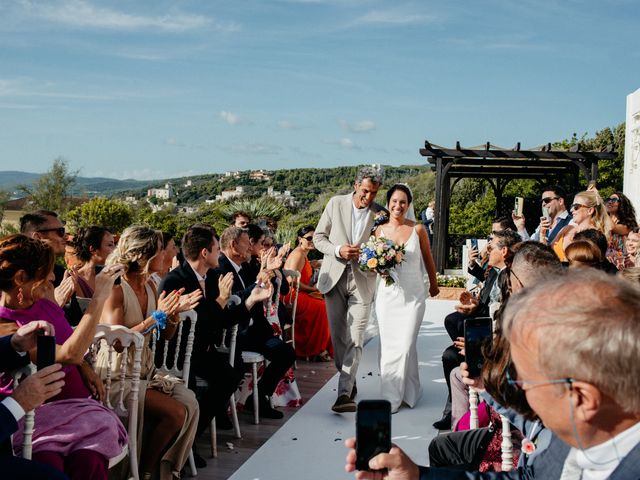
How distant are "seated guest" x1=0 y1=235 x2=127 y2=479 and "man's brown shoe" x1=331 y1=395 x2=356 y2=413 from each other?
2.75 metres

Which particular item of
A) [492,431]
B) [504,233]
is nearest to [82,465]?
[492,431]

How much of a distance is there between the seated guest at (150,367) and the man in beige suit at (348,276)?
1837mm

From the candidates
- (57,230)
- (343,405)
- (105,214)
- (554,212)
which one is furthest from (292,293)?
(105,214)

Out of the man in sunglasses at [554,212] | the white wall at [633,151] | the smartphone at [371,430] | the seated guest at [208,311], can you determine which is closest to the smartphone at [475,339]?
the smartphone at [371,430]

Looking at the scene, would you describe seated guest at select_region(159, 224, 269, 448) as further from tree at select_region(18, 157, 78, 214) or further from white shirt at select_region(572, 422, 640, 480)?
tree at select_region(18, 157, 78, 214)

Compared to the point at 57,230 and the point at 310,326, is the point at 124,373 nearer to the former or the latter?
the point at 57,230

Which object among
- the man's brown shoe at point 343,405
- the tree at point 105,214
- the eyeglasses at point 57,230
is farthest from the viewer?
the tree at point 105,214

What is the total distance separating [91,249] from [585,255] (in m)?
3.49

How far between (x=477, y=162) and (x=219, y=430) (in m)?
13.9

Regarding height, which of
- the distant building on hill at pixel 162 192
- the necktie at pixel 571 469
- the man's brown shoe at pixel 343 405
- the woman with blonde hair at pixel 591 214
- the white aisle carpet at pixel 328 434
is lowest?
the white aisle carpet at pixel 328 434

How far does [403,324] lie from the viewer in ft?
19.6

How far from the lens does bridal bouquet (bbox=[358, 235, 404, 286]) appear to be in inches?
221

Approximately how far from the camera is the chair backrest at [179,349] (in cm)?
435

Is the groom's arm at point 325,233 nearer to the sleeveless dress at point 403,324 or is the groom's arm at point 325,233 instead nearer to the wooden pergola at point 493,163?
the sleeveless dress at point 403,324
